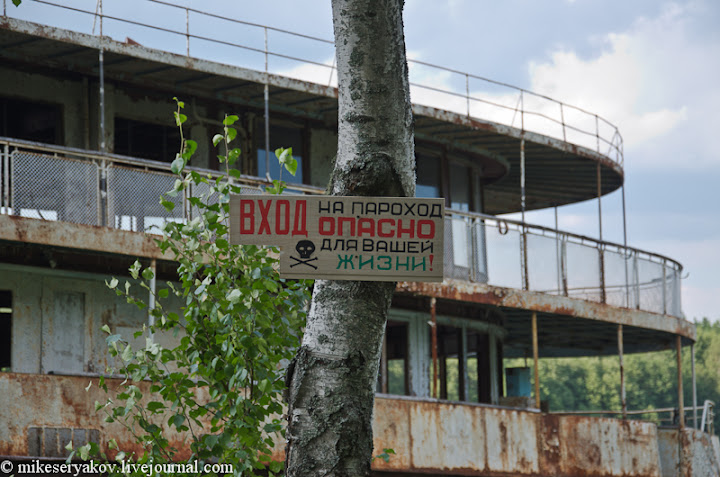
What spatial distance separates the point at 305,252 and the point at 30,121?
45.1 ft

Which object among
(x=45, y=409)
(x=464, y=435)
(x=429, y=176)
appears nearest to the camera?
(x=45, y=409)

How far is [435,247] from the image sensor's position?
4.12 metres

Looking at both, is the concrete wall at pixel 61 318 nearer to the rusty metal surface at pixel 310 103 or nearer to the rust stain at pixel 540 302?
the rusty metal surface at pixel 310 103

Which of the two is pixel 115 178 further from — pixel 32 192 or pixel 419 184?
pixel 419 184

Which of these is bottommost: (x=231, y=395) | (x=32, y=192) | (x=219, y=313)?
(x=231, y=395)

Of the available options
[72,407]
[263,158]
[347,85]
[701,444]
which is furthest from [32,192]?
[701,444]

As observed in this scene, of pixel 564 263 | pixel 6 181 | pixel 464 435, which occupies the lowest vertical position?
pixel 464 435

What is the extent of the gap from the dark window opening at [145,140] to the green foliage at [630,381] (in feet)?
220

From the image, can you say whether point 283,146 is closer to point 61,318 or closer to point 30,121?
point 30,121

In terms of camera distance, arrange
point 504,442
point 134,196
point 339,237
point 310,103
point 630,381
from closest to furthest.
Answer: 1. point 339,237
2. point 134,196
3. point 504,442
4. point 310,103
5. point 630,381

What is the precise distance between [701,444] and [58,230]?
12803mm

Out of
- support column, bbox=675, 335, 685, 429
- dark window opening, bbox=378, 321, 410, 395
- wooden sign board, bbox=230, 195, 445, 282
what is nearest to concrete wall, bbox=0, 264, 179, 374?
dark window opening, bbox=378, 321, 410, 395

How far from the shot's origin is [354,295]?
14.6 ft

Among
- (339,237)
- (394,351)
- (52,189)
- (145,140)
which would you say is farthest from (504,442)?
(339,237)
